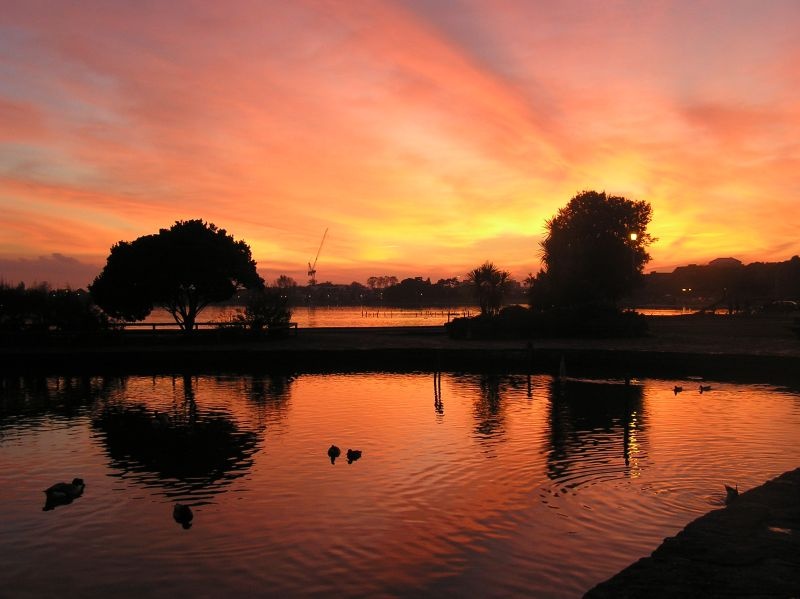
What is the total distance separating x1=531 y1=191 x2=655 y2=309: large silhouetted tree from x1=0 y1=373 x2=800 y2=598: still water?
33.6 metres

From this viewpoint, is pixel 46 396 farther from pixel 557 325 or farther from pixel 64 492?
pixel 557 325

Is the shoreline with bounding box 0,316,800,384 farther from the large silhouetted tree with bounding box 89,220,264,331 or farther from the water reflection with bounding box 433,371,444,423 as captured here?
the large silhouetted tree with bounding box 89,220,264,331

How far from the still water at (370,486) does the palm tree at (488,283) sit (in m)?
32.7

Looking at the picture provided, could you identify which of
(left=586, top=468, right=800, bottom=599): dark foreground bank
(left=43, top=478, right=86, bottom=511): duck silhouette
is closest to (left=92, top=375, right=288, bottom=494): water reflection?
(left=43, top=478, right=86, bottom=511): duck silhouette

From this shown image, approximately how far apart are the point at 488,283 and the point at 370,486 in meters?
46.0

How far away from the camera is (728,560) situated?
7723 millimetres

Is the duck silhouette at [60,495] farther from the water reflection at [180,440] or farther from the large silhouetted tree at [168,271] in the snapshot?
the large silhouetted tree at [168,271]

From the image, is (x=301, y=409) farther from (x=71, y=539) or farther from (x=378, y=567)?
(x=378, y=567)

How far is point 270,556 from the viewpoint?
35.0 feet

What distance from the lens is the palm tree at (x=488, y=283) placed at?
59.3m

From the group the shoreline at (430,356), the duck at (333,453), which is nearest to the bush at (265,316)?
the shoreline at (430,356)

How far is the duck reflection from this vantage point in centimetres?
1623

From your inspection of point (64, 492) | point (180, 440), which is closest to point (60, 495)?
point (64, 492)

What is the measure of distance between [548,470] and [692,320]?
5265 centimetres
